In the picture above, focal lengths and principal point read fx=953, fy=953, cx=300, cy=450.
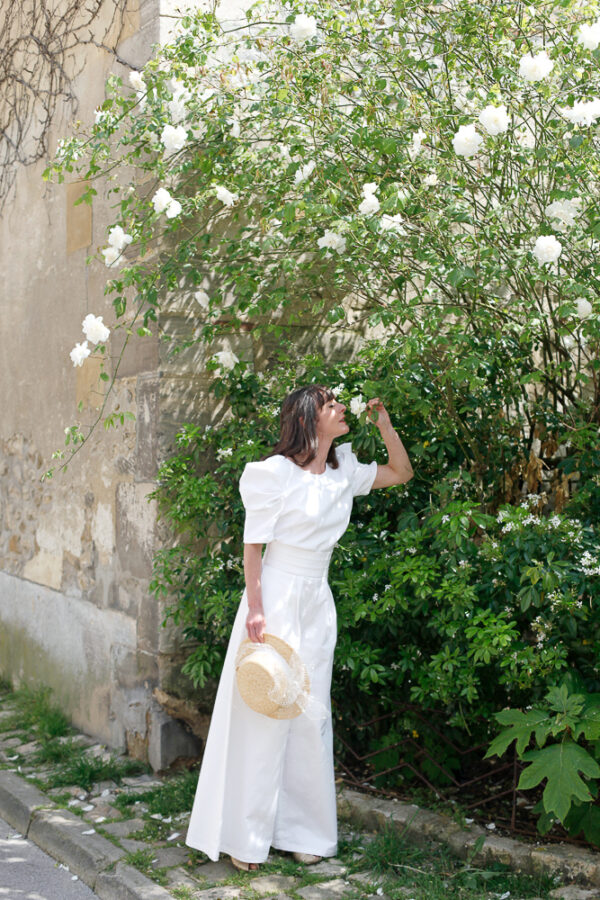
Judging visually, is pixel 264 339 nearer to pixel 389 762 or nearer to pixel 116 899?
pixel 389 762

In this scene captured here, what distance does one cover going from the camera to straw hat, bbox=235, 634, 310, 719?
10.9ft

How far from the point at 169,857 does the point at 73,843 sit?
17.3 inches

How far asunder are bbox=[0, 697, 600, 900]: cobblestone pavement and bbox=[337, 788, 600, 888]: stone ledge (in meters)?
0.07

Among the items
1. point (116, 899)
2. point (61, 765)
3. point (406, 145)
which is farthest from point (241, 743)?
point (406, 145)

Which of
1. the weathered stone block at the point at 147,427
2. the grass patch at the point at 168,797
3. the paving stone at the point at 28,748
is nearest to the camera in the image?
the grass patch at the point at 168,797

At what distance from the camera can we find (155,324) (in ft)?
14.8

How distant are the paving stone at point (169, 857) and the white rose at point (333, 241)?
7.78 feet

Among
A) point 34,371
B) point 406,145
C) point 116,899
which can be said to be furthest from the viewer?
point 34,371

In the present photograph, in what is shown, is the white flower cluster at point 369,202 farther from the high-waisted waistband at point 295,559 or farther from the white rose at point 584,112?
the high-waisted waistband at point 295,559

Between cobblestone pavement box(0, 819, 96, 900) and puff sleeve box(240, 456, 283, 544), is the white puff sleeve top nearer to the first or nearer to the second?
puff sleeve box(240, 456, 283, 544)

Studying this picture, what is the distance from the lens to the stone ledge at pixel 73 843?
142 inches

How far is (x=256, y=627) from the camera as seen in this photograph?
3.43m

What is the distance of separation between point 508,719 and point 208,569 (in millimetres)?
1580

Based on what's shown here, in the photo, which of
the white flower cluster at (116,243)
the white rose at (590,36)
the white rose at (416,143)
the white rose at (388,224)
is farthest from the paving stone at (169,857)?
the white rose at (590,36)
